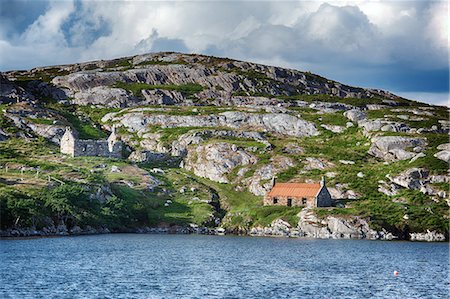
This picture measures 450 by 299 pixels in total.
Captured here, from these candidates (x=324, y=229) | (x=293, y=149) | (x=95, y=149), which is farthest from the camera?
(x=293, y=149)

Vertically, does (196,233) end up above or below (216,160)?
below

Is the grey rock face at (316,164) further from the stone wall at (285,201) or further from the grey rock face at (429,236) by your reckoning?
the grey rock face at (429,236)

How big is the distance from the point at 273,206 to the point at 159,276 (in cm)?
7400

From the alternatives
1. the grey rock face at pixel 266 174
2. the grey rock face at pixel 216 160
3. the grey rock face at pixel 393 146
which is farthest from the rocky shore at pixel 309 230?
the grey rock face at pixel 393 146

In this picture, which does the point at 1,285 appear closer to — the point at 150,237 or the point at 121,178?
the point at 150,237

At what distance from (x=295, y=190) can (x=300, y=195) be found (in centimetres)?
219

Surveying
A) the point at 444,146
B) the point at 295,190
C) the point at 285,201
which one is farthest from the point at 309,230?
the point at 444,146

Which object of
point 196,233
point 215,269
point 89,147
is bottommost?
point 215,269

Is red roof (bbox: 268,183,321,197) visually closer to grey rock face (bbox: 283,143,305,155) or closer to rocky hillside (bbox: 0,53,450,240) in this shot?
rocky hillside (bbox: 0,53,450,240)

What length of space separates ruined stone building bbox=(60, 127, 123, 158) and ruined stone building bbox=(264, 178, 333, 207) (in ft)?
151

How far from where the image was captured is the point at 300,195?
146625mm

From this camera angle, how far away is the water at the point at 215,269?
65000 millimetres

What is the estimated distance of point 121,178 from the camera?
6019 inches

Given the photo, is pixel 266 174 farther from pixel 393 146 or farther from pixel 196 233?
pixel 393 146
